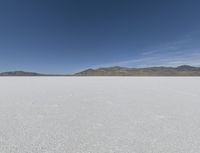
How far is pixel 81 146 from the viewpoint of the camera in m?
2.00

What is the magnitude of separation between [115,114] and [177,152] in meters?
1.68

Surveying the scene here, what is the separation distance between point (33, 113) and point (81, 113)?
3.41ft

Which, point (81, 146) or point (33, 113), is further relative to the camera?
point (33, 113)

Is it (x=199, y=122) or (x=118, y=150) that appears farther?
(x=199, y=122)

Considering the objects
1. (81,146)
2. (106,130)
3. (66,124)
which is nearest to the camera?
(81,146)

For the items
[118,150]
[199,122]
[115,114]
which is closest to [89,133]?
[118,150]

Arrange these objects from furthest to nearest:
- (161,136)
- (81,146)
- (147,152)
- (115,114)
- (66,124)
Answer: (115,114)
(66,124)
(161,136)
(81,146)
(147,152)

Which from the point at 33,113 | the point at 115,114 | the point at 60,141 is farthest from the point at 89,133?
the point at 33,113

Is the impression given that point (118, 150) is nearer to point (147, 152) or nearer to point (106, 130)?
point (147, 152)

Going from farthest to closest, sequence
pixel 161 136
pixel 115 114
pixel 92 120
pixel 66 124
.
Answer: pixel 115 114
pixel 92 120
pixel 66 124
pixel 161 136

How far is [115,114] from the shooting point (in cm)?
344

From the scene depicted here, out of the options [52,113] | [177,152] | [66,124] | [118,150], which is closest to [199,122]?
[177,152]

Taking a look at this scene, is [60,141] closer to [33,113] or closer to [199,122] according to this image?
[33,113]

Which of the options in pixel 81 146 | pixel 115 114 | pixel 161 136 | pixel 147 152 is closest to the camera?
pixel 147 152
